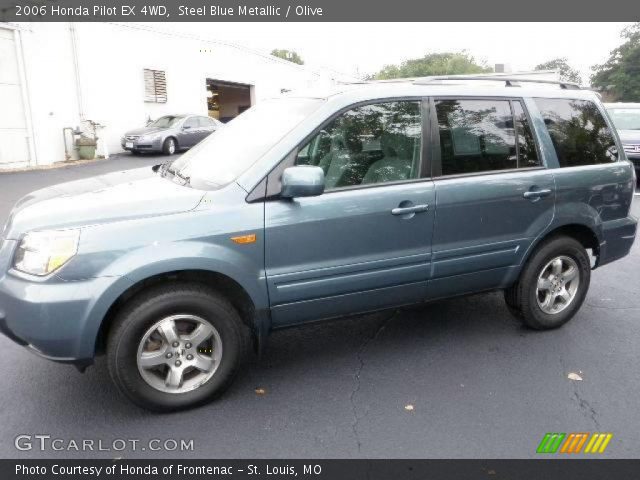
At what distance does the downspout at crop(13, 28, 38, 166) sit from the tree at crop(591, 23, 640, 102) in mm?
49545

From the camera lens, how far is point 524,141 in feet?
13.2

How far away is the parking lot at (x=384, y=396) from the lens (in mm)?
2932

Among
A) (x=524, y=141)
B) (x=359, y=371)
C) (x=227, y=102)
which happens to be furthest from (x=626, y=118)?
(x=227, y=102)

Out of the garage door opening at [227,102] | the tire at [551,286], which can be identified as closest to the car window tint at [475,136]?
the tire at [551,286]

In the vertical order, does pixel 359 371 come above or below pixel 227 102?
below

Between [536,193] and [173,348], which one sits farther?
[536,193]

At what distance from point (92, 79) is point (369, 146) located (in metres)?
16.9

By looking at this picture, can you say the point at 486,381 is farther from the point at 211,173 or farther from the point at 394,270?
the point at 211,173

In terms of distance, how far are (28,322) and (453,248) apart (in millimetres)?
2616

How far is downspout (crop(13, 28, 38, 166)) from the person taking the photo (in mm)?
15055

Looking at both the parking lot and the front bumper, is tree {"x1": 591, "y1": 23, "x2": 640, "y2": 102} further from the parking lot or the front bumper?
the parking lot

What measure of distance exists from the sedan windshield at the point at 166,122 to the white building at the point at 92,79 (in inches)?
47.4

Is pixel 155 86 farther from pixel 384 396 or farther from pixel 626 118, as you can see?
pixel 384 396
